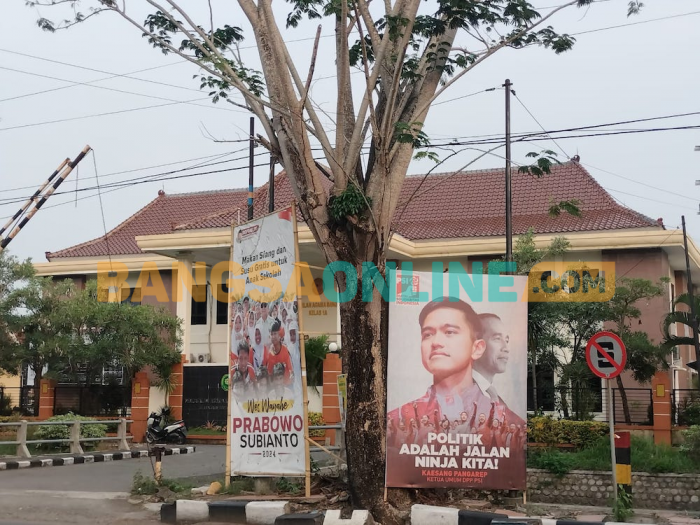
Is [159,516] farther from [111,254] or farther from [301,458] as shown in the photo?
[111,254]

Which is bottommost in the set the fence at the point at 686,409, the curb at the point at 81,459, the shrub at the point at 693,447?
the curb at the point at 81,459

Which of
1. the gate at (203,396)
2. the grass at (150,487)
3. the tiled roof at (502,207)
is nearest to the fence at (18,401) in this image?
the gate at (203,396)

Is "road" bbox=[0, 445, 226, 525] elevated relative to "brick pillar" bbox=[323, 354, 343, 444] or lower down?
lower down

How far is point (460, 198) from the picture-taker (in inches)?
1150

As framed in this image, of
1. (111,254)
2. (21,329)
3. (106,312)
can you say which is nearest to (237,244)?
(106,312)

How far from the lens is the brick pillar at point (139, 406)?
24500 mm

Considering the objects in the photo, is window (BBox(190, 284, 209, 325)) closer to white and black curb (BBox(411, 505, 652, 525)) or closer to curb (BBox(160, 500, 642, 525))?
curb (BBox(160, 500, 642, 525))

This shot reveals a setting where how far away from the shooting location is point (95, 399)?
2675 centimetres

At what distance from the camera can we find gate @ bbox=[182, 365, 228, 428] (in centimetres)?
2559

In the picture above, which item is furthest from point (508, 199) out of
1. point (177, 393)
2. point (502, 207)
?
point (177, 393)

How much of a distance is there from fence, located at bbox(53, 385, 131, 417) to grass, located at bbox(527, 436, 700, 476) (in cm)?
1556

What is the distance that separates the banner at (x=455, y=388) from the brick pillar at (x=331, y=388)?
11.5 meters

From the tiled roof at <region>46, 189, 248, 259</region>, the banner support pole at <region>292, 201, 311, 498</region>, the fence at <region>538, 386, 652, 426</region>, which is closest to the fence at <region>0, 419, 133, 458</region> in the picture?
the banner support pole at <region>292, 201, 311, 498</region>

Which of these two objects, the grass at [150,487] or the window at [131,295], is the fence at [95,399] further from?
the grass at [150,487]
